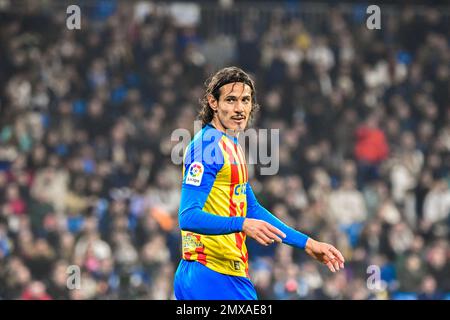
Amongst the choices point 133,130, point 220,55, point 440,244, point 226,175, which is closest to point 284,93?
point 220,55

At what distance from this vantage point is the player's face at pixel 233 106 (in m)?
6.95

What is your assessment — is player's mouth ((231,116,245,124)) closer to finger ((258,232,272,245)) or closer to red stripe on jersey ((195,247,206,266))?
red stripe on jersey ((195,247,206,266))

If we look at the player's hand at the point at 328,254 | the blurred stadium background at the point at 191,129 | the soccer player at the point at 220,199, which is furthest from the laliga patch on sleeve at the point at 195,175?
the blurred stadium background at the point at 191,129

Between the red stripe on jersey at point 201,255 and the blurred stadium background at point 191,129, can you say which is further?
the blurred stadium background at point 191,129

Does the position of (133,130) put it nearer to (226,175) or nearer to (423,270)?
(423,270)

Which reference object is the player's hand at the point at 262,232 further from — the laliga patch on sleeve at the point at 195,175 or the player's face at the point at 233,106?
the player's face at the point at 233,106

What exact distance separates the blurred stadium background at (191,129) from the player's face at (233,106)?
16.2 ft

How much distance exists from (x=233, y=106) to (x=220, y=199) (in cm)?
64

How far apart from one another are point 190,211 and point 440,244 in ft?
34.3

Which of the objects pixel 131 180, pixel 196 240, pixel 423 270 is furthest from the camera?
pixel 131 180

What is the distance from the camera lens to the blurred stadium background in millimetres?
14672

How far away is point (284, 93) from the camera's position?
1911cm

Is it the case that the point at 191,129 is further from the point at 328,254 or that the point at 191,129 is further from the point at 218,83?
the point at 328,254
